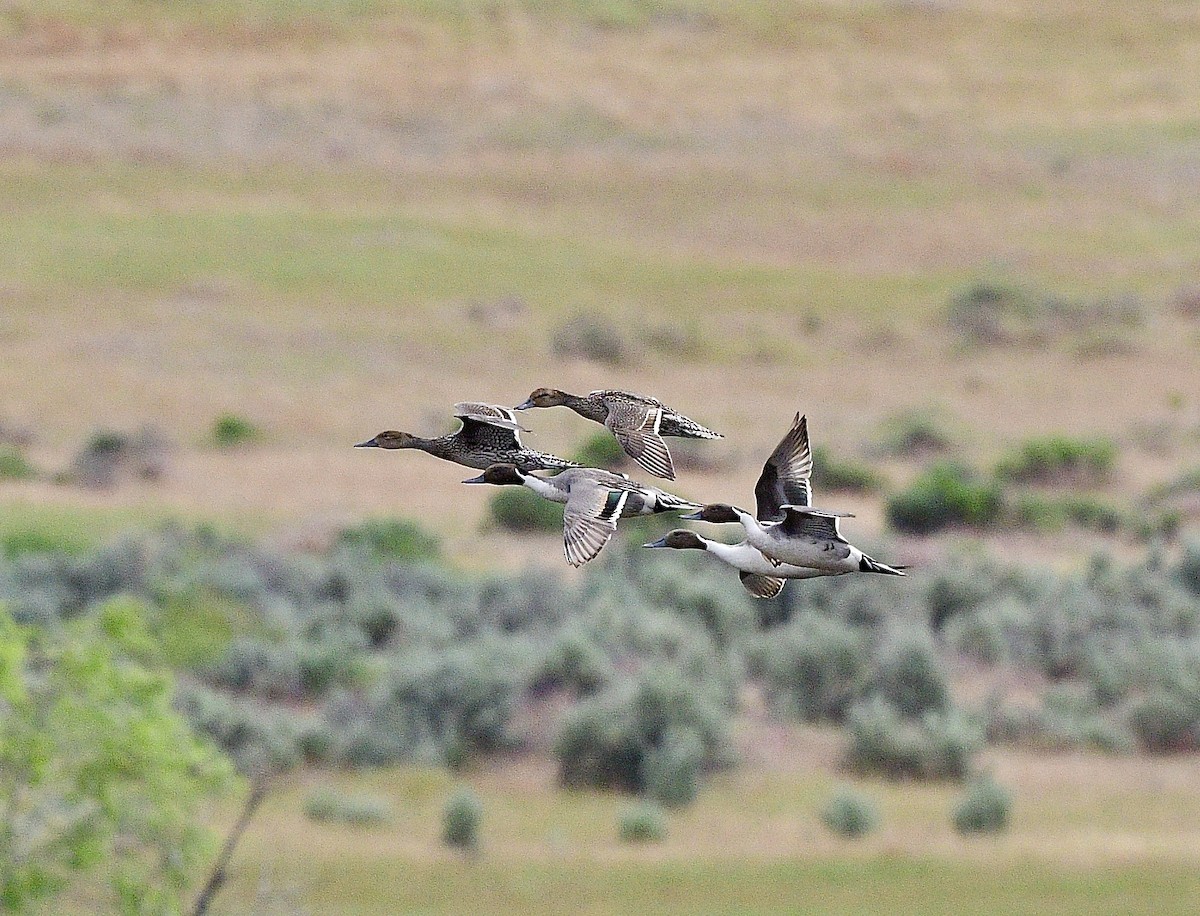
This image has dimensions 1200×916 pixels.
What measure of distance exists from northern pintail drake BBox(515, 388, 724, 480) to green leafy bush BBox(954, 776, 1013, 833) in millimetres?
32562

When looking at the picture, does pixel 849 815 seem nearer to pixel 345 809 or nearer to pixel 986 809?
pixel 986 809

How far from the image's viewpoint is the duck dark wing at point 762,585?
6.94m

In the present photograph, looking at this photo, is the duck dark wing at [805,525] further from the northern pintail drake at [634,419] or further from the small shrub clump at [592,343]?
the small shrub clump at [592,343]

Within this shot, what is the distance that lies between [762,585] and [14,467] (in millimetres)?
54704

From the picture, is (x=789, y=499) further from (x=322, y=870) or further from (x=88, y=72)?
(x=88, y=72)

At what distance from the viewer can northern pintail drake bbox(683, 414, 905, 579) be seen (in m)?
6.41

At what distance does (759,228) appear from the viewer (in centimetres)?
9700

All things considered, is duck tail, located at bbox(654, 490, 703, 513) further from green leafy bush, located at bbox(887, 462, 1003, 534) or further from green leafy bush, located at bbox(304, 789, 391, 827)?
green leafy bush, located at bbox(887, 462, 1003, 534)

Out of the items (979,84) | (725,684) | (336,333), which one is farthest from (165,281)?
(979,84)

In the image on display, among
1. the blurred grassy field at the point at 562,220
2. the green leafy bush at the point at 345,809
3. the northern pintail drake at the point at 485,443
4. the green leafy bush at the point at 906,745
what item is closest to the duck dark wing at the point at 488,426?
the northern pintail drake at the point at 485,443

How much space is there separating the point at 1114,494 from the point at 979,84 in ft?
199

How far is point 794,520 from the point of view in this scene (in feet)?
21.7

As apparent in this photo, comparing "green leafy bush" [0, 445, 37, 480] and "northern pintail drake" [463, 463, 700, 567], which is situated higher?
"northern pintail drake" [463, 463, 700, 567]

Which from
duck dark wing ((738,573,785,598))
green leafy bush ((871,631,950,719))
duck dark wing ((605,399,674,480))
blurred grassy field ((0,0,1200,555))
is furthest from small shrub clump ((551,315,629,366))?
duck dark wing ((738,573,785,598))
